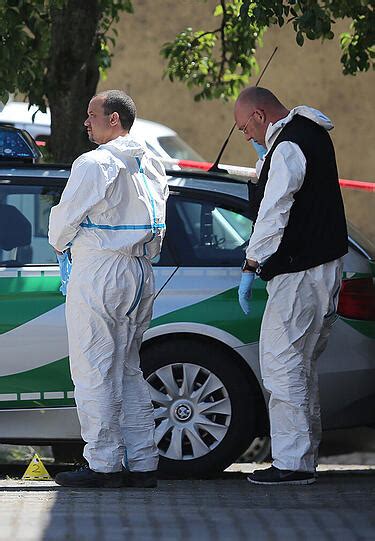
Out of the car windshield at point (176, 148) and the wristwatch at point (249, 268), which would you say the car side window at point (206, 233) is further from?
the car windshield at point (176, 148)

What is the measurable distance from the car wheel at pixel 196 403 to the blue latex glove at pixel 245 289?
1.82 ft

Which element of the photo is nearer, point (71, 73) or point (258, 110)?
point (258, 110)

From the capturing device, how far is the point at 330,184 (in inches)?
248

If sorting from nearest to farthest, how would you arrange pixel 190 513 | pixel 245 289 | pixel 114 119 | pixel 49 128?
pixel 190 513
pixel 114 119
pixel 245 289
pixel 49 128

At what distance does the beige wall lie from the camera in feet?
50.0

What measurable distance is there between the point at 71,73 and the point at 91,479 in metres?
3.99

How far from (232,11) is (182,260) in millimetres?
4266

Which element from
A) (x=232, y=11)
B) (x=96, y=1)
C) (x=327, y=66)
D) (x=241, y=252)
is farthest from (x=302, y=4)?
(x=327, y=66)

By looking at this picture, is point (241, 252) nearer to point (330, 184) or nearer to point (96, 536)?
point (330, 184)

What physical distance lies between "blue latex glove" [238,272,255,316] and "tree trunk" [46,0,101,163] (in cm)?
337

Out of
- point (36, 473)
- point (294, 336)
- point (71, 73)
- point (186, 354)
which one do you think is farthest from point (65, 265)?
point (71, 73)

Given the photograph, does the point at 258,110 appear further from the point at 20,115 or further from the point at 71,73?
the point at 20,115

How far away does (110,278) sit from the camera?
6.02 m

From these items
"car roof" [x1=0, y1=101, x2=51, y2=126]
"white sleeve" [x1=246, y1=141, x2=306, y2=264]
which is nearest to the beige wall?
"car roof" [x1=0, y1=101, x2=51, y2=126]
